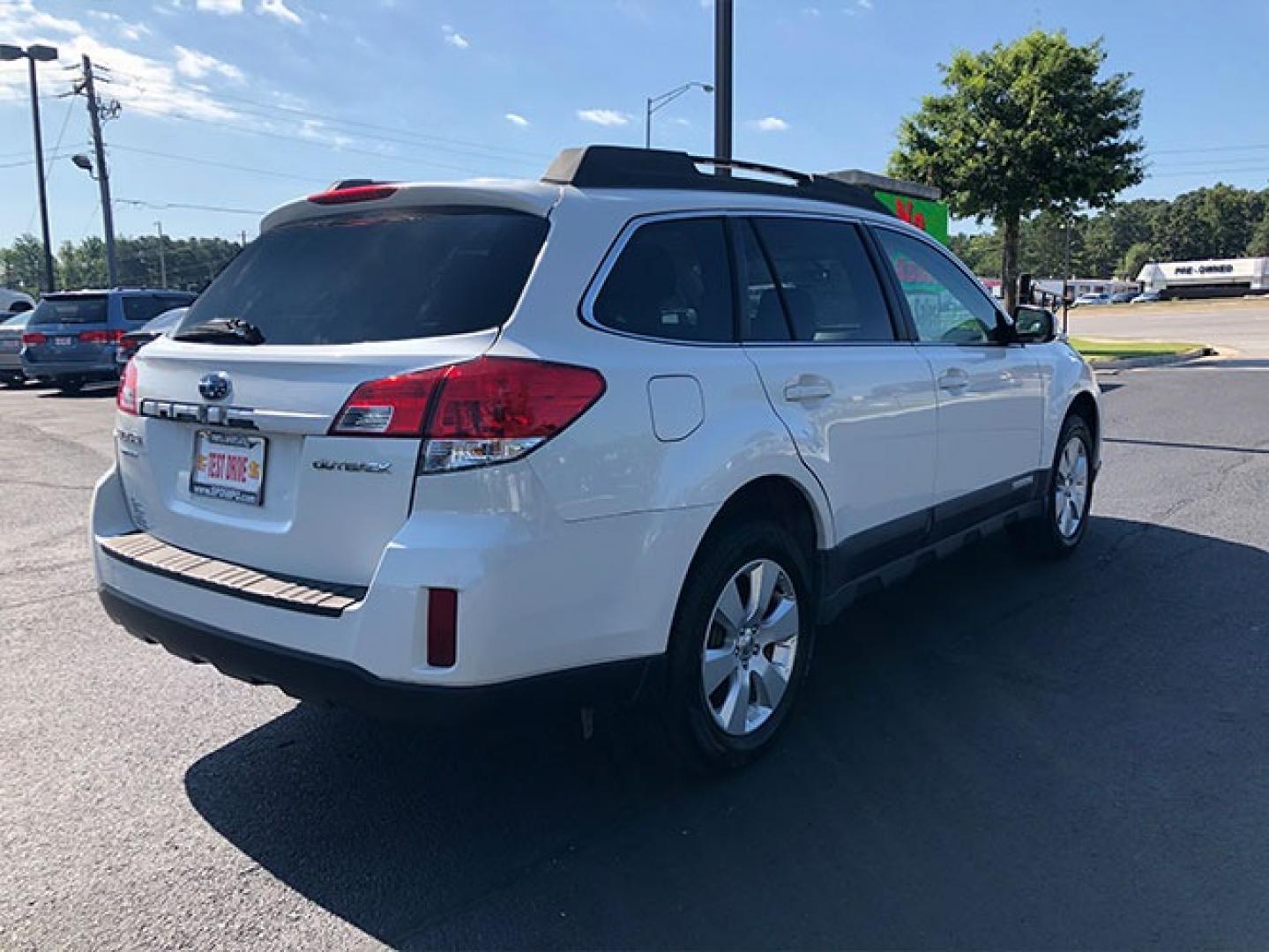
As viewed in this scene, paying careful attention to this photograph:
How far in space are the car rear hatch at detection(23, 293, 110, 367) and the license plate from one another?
49.2 ft

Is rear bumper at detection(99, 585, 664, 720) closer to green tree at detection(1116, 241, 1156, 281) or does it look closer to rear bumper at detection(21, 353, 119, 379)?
rear bumper at detection(21, 353, 119, 379)

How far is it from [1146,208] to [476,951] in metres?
173

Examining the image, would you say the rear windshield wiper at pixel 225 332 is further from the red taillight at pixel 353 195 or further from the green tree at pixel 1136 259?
the green tree at pixel 1136 259

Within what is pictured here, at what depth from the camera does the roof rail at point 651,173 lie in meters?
3.16

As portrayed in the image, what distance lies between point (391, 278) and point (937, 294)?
9.10ft

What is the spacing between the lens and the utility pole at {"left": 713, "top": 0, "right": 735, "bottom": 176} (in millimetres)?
9680

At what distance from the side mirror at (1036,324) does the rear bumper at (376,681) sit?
3.27 metres

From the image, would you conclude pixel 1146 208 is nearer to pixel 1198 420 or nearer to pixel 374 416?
pixel 1198 420

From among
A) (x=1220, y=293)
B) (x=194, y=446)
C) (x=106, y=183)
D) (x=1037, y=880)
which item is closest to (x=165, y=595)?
(x=194, y=446)

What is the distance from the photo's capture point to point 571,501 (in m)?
2.64

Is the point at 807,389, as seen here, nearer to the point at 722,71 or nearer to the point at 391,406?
the point at 391,406

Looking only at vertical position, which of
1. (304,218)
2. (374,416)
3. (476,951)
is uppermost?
(304,218)

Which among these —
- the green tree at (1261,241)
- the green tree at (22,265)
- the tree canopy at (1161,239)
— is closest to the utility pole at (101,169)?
the green tree at (22,265)

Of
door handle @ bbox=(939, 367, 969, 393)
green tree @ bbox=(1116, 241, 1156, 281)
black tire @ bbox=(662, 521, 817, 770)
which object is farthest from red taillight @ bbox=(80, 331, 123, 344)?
green tree @ bbox=(1116, 241, 1156, 281)
